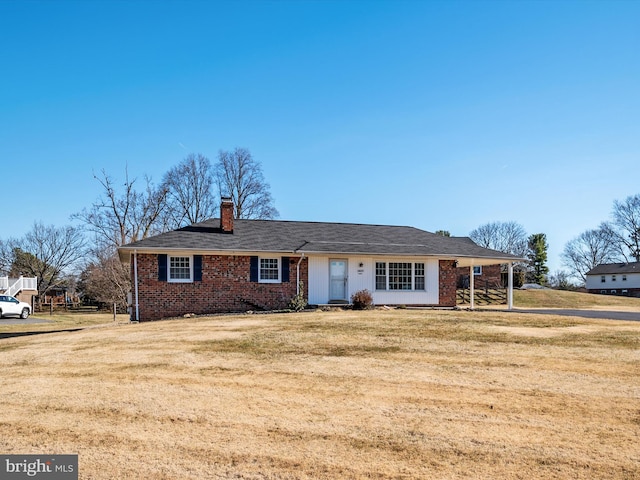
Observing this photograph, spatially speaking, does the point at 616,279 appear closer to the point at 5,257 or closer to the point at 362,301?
the point at 362,301

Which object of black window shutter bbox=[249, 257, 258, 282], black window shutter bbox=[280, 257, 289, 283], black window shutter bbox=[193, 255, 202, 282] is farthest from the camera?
black window shutter bbox=[280, 257, 289, 283]

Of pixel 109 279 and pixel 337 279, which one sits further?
pixel 109 279

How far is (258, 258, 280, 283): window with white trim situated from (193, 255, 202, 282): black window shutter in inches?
100

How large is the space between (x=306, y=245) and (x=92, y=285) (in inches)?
1096

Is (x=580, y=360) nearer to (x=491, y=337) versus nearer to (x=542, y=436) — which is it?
(x=491, y=337)

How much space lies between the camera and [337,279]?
2259 centimetres

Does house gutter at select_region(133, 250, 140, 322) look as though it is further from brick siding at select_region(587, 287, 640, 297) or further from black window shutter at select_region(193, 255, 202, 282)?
brick siding at select_region(587, 287, 640, 297)

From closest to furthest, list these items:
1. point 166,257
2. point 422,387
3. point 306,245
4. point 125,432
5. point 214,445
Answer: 1. point 214,445
2. point 125,432
3. point 422,387
4. point 166,257
5. point 306,245

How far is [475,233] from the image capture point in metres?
77.8

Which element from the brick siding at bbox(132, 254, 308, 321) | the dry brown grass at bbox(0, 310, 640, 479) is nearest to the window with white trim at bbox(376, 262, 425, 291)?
the brick siding at bbox(132, 254, 308, 321)

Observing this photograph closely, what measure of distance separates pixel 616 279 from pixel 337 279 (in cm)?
4988

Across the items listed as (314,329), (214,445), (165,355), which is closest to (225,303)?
(314,329)

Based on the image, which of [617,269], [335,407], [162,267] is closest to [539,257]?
[617,269]

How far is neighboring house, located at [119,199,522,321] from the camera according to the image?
20438mm
